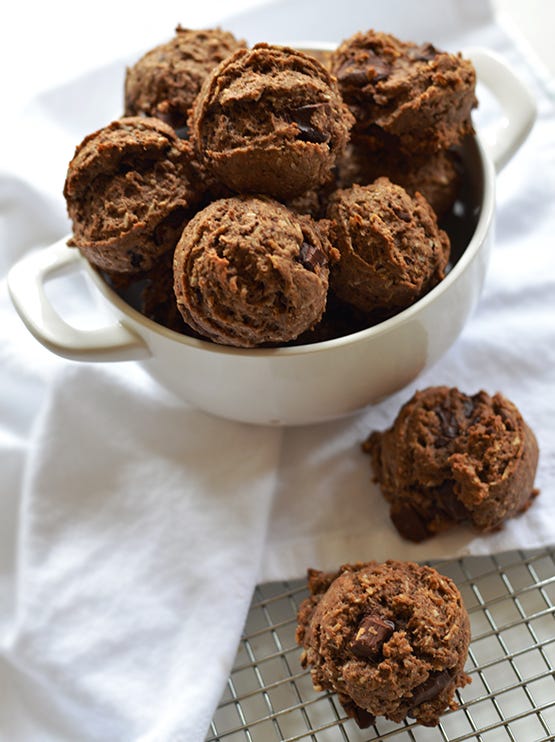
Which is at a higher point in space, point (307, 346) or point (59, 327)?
point (59, 327)

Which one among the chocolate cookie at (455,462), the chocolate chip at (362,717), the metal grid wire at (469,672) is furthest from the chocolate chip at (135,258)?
the chocolate chip at (362,717)

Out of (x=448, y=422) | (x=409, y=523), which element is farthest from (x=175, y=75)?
(x=409, y=523)

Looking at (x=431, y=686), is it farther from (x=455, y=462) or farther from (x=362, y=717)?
(x=455, y=462)

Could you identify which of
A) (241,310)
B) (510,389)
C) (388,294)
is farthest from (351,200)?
(510,389)

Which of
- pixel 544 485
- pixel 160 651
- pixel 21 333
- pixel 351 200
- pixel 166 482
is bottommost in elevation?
pixel 544 485

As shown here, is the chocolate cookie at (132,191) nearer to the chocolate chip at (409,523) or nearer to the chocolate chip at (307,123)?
the chocolate chip at (307,123)

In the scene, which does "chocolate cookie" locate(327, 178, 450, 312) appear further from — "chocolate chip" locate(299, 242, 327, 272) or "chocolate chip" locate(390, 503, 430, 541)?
"chocolate chip" locate(390, 503, 430, 541)

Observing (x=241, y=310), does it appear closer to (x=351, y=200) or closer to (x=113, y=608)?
(x=351, y=200)

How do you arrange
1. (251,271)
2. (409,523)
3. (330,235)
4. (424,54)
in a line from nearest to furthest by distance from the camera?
(251,271), (330,235), (424,54), (409,523)
